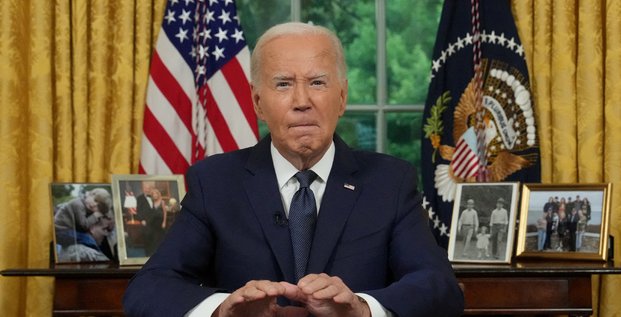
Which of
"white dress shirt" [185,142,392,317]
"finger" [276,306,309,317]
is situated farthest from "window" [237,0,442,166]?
"finger" [276,306,309,317]

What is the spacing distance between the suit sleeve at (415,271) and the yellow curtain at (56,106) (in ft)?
7.29

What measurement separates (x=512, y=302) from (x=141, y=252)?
1.53 m

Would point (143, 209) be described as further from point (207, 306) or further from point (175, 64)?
point (207, 306)

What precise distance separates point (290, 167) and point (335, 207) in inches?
7.3

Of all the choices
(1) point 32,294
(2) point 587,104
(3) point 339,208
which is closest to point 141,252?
(1) point 32,294

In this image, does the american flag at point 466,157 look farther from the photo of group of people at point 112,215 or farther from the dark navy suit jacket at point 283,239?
the dark navy suit jacket at point 283,239

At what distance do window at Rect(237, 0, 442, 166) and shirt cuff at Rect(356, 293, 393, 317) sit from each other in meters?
2.70

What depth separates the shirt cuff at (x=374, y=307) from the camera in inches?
82.6

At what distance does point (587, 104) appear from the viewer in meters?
4.31

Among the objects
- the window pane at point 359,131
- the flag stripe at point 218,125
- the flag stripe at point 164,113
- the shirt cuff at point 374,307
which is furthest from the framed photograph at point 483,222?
the shirt cuff at point 374,307

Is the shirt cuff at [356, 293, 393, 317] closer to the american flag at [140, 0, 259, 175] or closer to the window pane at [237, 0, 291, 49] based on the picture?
the american flag at [140, 0, 259, 175]

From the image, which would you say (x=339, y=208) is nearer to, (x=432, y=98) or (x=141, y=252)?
(x=141, y=252)

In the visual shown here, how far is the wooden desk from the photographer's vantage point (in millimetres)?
3676

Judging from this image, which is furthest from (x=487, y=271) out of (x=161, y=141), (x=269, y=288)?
(x=269, y=288)
